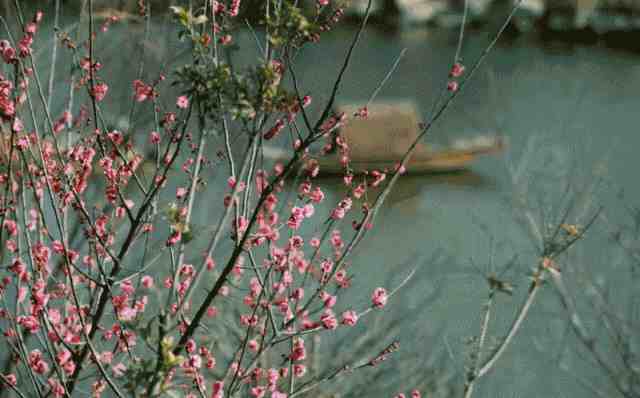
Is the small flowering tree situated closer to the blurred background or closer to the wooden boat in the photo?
the blurred background

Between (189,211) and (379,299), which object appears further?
(379,299)

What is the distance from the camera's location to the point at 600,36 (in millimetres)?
35562

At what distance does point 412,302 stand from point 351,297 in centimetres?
75

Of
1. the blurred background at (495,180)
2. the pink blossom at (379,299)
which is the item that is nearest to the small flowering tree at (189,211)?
the pink blossom at (379,299)

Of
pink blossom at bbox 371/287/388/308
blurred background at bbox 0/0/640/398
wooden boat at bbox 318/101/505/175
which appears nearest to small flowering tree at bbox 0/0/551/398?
pink blossom at bbox 371/287/388/308

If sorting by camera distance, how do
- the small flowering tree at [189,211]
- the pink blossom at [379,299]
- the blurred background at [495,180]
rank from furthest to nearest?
the blurred background at [495,180] < the pink blossom at [379,299] < the small flowering tree at [189,211]

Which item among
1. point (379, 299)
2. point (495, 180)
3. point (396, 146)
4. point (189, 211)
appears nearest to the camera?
point (189, 211)

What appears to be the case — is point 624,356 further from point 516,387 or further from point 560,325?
point 560,325

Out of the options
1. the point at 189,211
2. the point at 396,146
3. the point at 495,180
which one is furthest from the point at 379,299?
the point at 495,180

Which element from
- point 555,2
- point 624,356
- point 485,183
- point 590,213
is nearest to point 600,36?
point 555,2

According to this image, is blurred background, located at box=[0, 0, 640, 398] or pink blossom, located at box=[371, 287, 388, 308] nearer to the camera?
pink blossom, located at box=[371, 287, 388, 308]

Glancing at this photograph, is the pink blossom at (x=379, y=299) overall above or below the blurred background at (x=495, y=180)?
below

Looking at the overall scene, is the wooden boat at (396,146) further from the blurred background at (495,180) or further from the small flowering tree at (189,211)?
the small flowering tree at (189,211)

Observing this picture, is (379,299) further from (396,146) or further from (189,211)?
(396,146)
